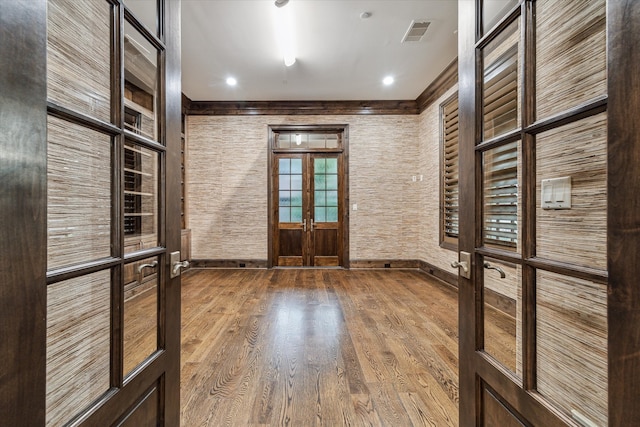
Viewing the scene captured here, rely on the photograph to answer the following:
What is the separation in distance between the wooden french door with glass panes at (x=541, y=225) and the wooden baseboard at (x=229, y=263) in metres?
4.79

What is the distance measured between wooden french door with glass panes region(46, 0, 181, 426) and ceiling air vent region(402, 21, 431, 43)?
2.96 meters

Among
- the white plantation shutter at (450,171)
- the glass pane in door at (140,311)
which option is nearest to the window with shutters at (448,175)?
the white plantation shutter at (450,171)

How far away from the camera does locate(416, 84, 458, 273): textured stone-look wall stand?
15.8 ft

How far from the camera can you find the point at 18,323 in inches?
21.5

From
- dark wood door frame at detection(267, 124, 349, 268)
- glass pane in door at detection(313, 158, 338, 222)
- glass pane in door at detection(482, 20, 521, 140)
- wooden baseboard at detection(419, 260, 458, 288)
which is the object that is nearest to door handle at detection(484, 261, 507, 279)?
glass pane in door at detection(482, 20, 521, 140)

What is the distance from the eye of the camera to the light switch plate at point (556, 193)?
2.66 ft

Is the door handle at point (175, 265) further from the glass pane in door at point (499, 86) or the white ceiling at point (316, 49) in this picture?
the white ceiling at point (316, 49)

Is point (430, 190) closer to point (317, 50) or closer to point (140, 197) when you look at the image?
point (317, 50)

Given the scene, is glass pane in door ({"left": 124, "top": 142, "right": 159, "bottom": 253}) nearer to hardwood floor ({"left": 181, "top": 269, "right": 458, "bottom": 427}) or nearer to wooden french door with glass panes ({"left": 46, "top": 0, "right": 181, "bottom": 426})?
wooden french door with glass panes ({"left": 46, "top": 0, "right": 181, "bottom": 426})

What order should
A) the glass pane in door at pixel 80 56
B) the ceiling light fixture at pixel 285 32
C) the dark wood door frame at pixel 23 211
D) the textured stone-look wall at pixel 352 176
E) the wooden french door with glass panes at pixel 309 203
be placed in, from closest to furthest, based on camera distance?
the dark wood door frame at pixel 23 211, the glass pane in door at pixel 80 56, the ceiling light fixture at pixel 285 32, the textured stone-look wall at pixel 352 176, the wooden french door with glass panes at pixel 309 203

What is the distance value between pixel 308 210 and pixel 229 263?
5.90 feet

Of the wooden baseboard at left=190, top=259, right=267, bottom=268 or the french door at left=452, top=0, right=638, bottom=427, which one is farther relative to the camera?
the wooden baseboard at left=190, top=259, right=267, bottom=268

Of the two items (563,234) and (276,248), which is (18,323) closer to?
(563,234)

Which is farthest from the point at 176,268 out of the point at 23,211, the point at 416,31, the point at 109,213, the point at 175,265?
the point at 416,31
